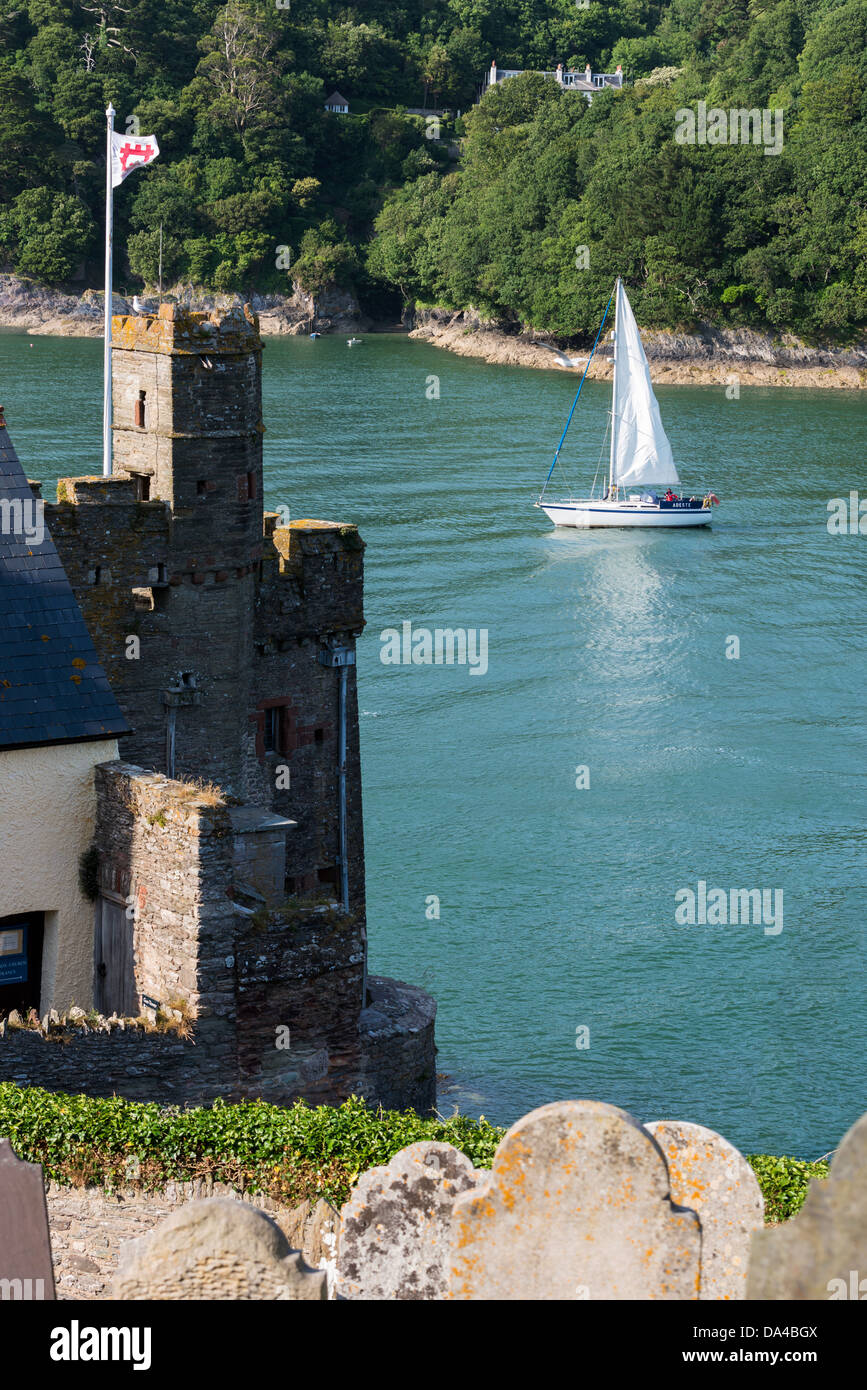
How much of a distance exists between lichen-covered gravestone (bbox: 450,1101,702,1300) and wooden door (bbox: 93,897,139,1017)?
469 inches

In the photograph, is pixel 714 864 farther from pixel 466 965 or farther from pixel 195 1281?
pixel 195 1281

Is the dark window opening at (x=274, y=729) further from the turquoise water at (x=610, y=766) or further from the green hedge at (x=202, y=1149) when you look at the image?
the green hedge at (x=202, y=1149)

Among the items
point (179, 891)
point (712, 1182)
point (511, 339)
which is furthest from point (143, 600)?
point (511, 339)

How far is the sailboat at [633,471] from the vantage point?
89625mm

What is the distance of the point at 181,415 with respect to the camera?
2706 centimetres

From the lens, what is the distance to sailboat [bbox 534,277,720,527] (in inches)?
3529

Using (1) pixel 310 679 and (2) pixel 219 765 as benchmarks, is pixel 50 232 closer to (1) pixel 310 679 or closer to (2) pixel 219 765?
(1) pixel 310 679

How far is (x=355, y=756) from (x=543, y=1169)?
21.0 meters

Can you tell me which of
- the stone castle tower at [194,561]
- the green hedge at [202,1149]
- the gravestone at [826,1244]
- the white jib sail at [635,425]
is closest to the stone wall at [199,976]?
the green hedge at [202,1149]

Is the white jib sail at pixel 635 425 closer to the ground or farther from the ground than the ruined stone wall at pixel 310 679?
farther from the ground

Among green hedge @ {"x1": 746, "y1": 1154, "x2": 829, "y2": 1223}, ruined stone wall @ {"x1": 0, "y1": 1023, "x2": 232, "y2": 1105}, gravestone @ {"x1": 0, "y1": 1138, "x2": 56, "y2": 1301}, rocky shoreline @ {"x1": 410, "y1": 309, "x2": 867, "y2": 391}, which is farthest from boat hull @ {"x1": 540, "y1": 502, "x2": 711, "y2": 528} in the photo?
gravestone @ {"x1": 0, "y1": 1138, "x2": 56, "y2": 1301}

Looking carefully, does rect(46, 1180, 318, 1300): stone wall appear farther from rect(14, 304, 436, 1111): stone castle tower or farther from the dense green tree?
the dense green tree

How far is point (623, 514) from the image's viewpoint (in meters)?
92.1

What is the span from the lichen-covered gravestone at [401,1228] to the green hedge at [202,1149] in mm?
6345
